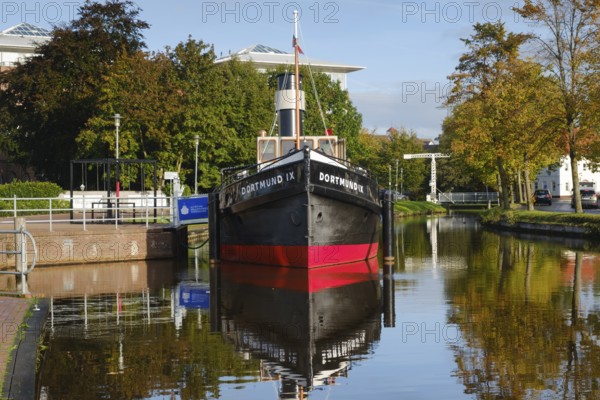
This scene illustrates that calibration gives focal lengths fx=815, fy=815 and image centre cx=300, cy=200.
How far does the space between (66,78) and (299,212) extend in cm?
3229

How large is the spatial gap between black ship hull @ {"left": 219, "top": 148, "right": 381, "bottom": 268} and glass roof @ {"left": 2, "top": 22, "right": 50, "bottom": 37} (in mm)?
76329

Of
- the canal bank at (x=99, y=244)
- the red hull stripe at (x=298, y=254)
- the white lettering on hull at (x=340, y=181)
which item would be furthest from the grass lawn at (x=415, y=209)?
the white lettering on hull at (x=340, y=181)

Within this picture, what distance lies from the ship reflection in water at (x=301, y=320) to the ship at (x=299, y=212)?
69cm

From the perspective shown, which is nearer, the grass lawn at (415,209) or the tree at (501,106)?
the tree at (501,106)

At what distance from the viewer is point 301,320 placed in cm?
1195

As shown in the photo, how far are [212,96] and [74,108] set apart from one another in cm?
806

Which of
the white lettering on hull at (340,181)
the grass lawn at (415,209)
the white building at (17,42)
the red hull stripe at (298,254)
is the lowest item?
the red hull stripe at (298,254)

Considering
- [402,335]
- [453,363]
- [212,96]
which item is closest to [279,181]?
[402,335]

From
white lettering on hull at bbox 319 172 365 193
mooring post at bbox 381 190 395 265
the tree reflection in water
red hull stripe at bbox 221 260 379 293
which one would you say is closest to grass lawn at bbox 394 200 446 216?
mooring post at bbox 381 190 395 265

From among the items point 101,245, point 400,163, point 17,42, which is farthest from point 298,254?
point 17,42

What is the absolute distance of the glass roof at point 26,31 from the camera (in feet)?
299

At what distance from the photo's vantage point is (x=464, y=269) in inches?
781

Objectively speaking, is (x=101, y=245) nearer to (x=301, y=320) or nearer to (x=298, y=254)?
(x=298, y=254)

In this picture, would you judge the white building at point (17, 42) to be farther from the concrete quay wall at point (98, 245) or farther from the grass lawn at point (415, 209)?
the concrete quay wall at point (98, 245)
